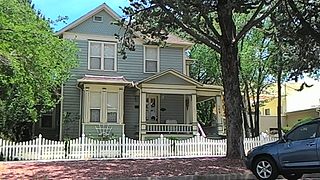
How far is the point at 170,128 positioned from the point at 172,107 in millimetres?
2926

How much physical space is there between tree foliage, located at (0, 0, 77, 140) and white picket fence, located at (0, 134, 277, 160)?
255 cm

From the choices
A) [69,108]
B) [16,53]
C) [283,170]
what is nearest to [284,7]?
[283,170]

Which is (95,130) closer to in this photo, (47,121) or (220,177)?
(47,121)

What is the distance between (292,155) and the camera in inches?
451

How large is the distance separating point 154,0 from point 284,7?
606 centimetres

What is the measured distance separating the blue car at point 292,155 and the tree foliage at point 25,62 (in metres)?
8.96

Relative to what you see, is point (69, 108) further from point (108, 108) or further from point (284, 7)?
point (284, 7)

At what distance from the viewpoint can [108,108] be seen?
2575 centimetres

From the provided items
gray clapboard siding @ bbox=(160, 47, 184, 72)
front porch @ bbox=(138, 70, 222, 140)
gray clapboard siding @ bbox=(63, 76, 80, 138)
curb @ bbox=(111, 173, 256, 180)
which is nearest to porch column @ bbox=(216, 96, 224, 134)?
front porch @ bbox=(138, 70, 222, 140)

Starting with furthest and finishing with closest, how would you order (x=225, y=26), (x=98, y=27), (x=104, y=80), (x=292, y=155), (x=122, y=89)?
(x=98, y=27) → (x=122, y=89) → (x=104, y=80) → (x=225, y=26) → (x=292, y=155)

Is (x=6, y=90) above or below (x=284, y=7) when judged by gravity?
below

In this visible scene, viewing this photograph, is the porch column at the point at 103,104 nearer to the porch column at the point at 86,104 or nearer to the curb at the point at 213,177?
the porch column at the point at 86,104

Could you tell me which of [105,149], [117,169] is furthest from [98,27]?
[117,169]

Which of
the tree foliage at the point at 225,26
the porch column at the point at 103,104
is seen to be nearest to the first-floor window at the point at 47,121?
the porch column at the point at 103,104
